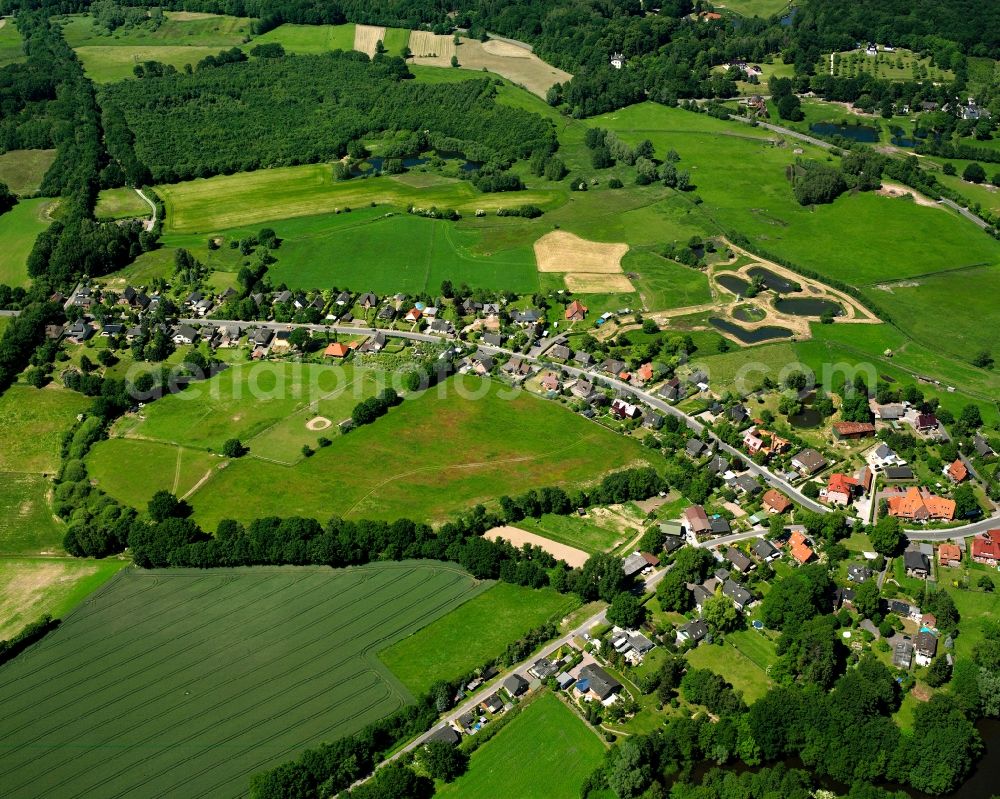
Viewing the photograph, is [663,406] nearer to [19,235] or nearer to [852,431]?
[852,431]

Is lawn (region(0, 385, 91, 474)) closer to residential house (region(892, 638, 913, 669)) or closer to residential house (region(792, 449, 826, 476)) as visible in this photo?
residential house (region(792, 449, 826, 476))

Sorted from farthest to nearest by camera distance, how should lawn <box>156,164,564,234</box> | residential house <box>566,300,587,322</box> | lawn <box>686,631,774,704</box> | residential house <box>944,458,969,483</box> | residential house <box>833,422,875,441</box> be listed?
1. lawn <box>156,164,564,234</box>
2. residential house <box>566,300,587,322</box>
3. residential house <box>833,422,875,441</box>
4. residential house <box>944,458,969,483</box>
5. lawn <box>686,631,774,704</box>

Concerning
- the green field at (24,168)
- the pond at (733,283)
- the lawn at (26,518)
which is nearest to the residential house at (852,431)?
the pond at (733,283)

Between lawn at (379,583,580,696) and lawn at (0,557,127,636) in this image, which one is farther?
lawn at (0,557,127,636)

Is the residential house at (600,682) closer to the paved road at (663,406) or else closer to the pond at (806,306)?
the paved road at (663,406)

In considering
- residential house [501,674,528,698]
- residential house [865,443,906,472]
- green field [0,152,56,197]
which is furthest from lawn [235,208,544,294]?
residential house [501,674,528,698]

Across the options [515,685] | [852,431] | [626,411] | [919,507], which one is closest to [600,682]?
[515,685]
